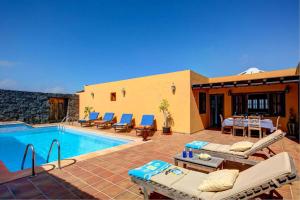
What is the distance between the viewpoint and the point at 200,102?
33.5 feet

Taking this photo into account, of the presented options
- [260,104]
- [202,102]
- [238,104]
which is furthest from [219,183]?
[260,104]

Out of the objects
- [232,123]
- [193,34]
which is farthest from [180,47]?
[232,123]

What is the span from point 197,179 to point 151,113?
Result: 801 centimetres

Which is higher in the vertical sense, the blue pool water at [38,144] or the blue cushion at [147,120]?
the blue cushion at [147,120]

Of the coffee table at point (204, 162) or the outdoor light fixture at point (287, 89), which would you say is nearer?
the coffee table at point (204, 162)

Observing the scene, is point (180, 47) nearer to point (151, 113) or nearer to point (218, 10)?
point (218, 10)

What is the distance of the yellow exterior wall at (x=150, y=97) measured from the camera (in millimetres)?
9141

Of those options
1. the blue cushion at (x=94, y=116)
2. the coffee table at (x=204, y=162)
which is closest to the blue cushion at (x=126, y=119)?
the blue cushion at (x=94, y=116)

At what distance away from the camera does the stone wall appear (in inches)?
509

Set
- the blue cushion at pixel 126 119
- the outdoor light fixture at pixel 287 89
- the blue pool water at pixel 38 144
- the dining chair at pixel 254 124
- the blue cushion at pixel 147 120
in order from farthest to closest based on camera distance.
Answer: the blue cushion at pixel 126 119 → the blue cushion at pixel 147 120 → the outdoor light fixture at pixel 287 89 → the dining chair at pixel 254 124 → the blue pool water at pixel 38 144

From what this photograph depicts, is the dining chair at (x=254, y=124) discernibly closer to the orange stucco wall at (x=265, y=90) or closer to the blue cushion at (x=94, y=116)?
the orange stucco wall at (x=265, y=90)

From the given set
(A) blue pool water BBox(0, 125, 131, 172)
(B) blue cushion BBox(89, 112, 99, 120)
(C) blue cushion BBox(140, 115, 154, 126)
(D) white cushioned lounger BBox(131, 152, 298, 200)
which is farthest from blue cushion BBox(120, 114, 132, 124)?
(D) white cushioned lounger BBox(131, 152, 298, 200)

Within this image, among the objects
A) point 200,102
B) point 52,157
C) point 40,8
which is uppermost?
point 40,8

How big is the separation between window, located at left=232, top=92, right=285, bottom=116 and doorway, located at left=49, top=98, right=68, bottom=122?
16.2 m
